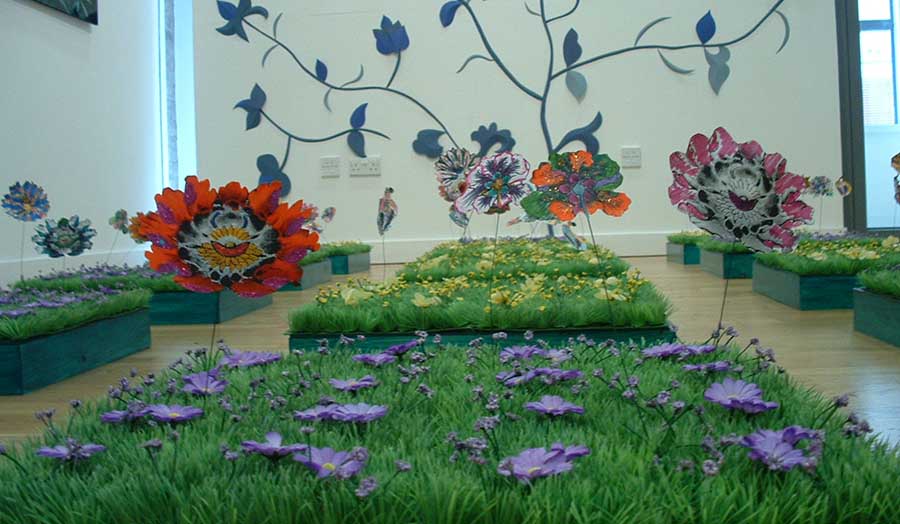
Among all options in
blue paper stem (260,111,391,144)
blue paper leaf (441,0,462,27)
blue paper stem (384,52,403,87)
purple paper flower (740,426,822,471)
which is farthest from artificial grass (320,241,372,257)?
purple paper flower (740,426,822,471)

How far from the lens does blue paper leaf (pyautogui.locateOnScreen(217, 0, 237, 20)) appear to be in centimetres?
891

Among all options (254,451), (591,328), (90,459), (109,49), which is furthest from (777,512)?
(109,49)

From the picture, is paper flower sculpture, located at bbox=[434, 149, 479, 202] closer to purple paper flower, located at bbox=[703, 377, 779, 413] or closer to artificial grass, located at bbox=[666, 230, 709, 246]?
artificial grass, located at bbox=[666, 230, 709, 246]

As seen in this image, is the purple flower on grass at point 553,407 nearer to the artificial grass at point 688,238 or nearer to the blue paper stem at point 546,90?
the artificial grass at point 688,238

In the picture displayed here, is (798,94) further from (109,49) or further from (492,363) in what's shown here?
(492,363)

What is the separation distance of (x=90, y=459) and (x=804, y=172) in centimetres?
866

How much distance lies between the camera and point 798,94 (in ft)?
28.0

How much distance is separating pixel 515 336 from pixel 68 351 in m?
1.46

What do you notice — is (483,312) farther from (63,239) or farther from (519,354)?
(63,239)

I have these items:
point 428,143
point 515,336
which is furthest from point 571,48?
point 515,336

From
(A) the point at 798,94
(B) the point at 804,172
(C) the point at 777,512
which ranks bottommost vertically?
(C) the point at 777,512

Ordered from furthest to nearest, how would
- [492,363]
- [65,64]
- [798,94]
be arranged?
[798,94] < [65,64] < [492,363]

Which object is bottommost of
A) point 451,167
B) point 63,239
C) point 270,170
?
point 63,239

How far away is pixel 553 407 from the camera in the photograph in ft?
3.82
